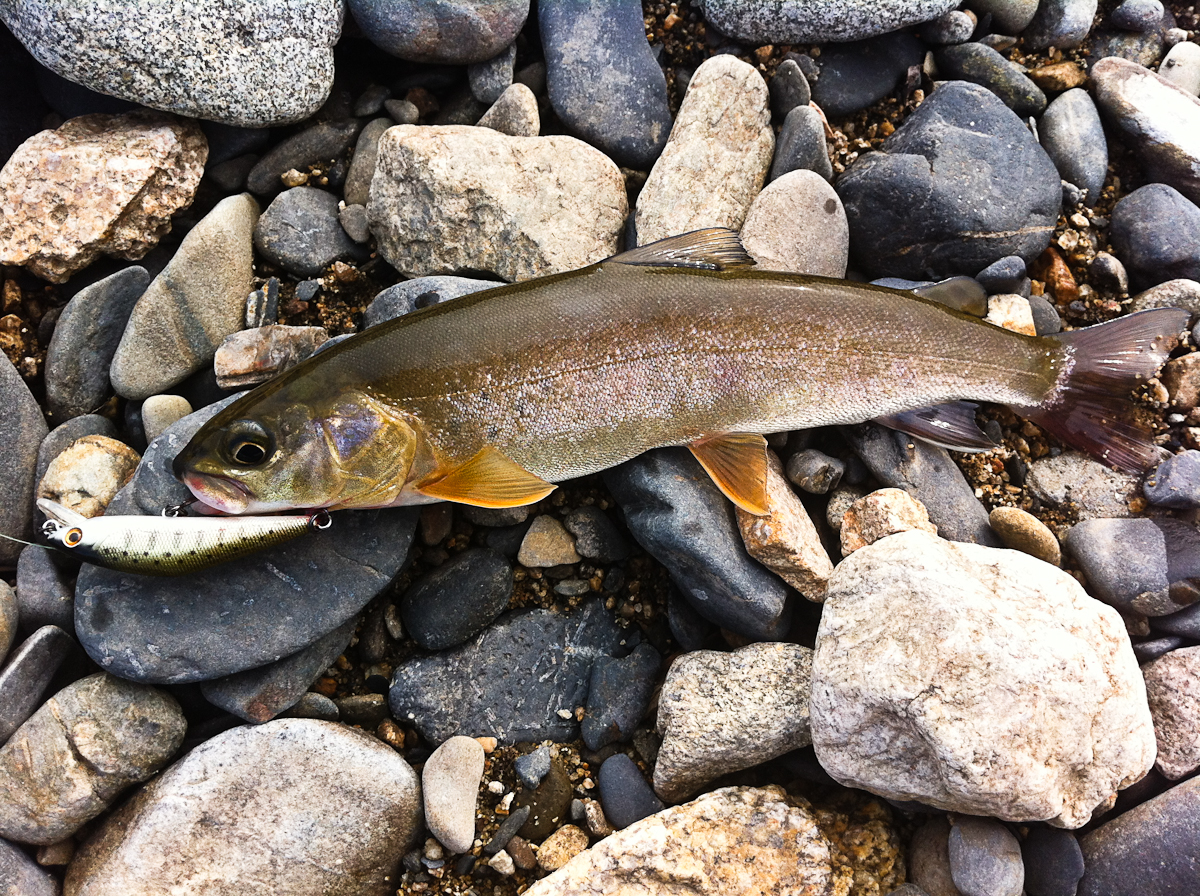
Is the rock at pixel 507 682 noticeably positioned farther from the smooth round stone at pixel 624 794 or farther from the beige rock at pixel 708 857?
the beige rock at pixel 708 857

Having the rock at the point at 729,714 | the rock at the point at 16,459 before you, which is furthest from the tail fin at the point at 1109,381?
the rock at the point at 16,459

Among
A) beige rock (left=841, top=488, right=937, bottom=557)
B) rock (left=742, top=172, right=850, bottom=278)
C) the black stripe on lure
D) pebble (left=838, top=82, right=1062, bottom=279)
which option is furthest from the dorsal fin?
the black stripe on lure

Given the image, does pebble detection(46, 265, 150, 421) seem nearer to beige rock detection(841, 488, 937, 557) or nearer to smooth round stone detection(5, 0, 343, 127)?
smooth round stone detection(5, 0, 343, 127)

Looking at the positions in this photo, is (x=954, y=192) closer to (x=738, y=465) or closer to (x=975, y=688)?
(x=738, y=465)

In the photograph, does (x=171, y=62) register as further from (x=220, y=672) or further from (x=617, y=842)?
(x=617, y=842)

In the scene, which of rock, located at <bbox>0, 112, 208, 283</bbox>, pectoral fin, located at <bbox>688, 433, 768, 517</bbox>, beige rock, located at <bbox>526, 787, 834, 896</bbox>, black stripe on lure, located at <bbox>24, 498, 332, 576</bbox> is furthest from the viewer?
rock, located at <bbox>0, 112, 208, 283</bbox>

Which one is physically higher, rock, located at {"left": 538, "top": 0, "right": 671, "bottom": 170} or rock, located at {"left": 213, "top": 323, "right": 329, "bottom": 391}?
rock, located at {"left": 538, "top": 0, "right": 671, "bottom": 170}
